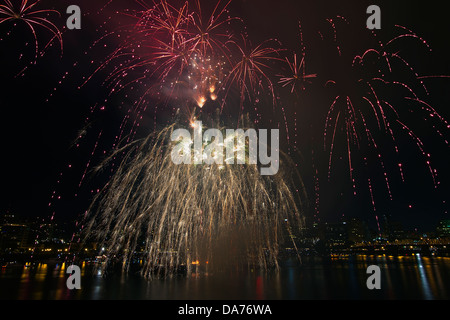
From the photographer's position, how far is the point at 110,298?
14.4 m

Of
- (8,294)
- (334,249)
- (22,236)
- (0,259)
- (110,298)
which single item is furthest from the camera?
(334,249)

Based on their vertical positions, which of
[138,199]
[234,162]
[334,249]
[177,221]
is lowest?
[334,249]

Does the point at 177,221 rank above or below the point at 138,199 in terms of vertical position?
below
